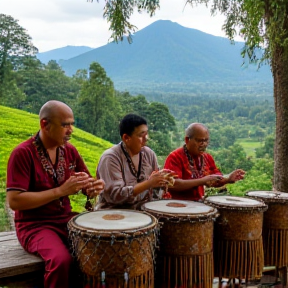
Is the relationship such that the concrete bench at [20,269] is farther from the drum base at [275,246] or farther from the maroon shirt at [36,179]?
the drum base at [275,246]

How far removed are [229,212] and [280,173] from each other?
9.47 ft

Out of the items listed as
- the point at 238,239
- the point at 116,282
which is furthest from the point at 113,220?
the point at 238,239

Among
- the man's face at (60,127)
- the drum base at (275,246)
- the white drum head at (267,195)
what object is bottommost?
the drum base at (275,246)

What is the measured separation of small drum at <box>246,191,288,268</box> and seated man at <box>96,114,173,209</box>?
1.15 meters

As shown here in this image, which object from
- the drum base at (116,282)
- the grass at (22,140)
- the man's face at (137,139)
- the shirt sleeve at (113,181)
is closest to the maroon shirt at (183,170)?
the man's face at (137,139)

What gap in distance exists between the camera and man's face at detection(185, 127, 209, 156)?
4.01 metres

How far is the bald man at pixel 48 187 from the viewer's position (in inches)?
108

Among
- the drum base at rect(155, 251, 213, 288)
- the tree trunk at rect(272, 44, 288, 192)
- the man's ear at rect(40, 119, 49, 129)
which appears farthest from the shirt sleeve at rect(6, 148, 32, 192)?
the tree trunk at rect(272, 44, 288, 192)

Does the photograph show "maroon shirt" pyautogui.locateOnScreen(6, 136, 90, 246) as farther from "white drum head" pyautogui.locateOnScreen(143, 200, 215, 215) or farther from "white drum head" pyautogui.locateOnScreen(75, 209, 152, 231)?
"white drum head" pyautogui.locateOnScreen(143, 200, 215, 215)

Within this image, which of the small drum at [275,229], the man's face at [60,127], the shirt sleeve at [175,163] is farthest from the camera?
the shirt sleeve at [175,163]

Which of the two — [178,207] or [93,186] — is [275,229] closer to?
[178,207]

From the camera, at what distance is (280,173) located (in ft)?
19.9

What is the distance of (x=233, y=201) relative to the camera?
3656 mm

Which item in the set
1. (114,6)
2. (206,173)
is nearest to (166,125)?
(114,6)
